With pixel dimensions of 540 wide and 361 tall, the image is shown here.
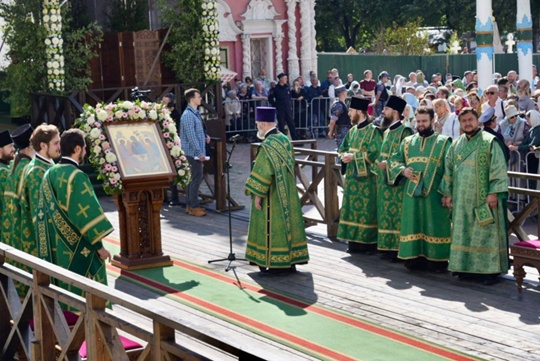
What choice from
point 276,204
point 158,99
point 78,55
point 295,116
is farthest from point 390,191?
point 295,116

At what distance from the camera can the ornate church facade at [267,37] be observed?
3056 centimetres

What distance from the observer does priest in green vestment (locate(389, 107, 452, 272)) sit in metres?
11.0

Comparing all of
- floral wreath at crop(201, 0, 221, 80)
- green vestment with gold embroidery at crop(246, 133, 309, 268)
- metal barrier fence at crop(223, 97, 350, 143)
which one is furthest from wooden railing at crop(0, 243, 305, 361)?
metal barrier fence at crop(223, 97, 350, 143)

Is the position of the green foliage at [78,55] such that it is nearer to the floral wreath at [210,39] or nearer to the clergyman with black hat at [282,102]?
the floral wreath at [210,39]

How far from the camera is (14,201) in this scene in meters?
9.12

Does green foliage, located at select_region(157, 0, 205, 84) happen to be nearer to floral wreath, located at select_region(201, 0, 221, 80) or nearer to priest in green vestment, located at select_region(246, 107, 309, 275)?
floral wreath, located at select_region(201, 0, 221, 80)

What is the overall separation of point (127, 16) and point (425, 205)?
42.5ft

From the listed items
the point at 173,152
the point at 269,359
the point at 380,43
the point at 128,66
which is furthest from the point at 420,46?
the point at 269,359

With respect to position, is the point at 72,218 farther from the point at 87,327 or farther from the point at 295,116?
the point at 295,116

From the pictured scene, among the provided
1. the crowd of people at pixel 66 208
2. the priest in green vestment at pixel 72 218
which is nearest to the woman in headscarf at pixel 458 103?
the crowd of people at pixel 66 208

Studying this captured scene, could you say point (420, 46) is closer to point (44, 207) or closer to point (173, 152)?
point (173, 152)

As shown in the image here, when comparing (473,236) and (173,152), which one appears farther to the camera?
(173,152)

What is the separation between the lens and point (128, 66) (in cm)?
2158

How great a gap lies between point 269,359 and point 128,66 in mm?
17845
